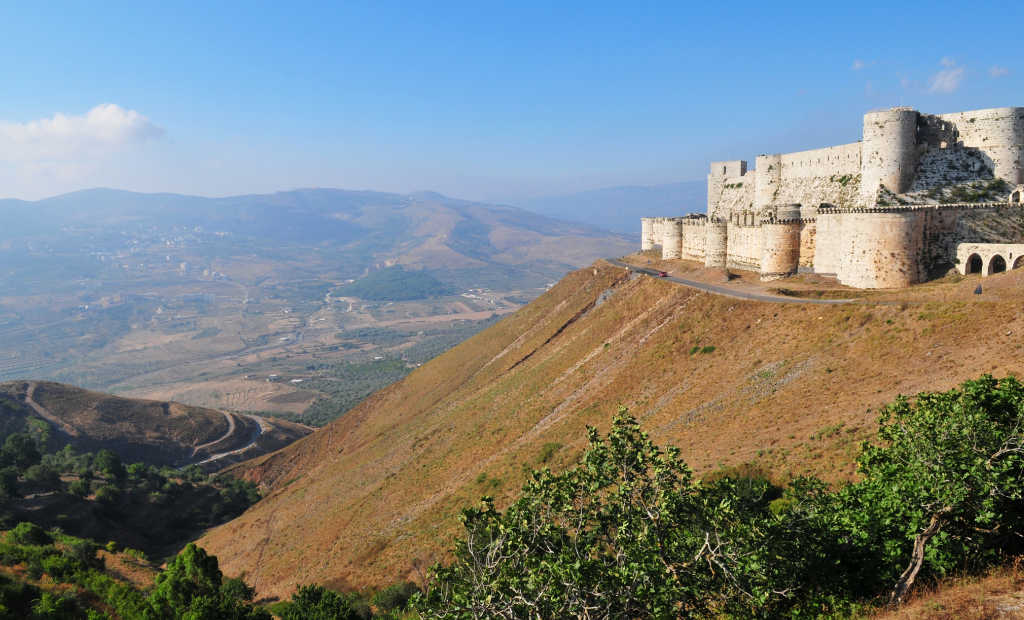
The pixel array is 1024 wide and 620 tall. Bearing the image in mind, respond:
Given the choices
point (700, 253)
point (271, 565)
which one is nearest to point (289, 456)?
point (271, 565)

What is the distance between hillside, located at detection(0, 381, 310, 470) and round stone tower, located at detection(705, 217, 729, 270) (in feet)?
282

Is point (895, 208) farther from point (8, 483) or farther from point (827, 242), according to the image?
point (8, 483)

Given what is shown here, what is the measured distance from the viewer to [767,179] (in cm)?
5425

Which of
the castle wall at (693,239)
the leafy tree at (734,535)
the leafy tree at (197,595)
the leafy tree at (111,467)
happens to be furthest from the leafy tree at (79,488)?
the castle wall at (693,239)

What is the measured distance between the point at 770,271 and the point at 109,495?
7491 cm

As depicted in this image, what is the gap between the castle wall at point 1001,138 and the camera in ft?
128

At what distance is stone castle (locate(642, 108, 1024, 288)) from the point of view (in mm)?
34281

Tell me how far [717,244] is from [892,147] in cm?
1509

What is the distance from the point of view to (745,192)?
60781 millimetres

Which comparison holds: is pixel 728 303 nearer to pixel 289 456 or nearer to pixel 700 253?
pixel 700 253

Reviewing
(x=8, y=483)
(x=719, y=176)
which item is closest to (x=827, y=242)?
(x=719, y=176)

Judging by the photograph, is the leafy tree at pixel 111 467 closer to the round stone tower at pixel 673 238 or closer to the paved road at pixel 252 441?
the paved road at pixel 252 441

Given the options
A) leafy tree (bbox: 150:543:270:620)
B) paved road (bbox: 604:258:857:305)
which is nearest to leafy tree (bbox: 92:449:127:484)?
leafy tree (bbox: 150:543:270:620)

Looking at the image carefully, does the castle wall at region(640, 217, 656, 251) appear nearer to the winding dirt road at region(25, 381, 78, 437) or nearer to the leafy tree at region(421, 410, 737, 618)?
the leafy tree at region(421, 410, 737, 618)
